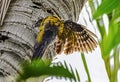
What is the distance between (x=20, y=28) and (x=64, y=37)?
0.19m

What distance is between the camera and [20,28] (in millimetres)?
1162

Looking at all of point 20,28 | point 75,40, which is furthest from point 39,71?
point 20,28

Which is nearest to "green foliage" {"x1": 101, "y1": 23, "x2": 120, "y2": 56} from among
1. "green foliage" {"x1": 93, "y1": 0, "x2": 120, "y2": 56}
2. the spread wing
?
"green foliage" {"x1": 93, "y1": 0, "x2": 120, "y2": 56}

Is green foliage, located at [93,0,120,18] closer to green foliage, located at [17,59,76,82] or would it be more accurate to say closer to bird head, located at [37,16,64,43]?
green foliage, located at [17,59,76,82]

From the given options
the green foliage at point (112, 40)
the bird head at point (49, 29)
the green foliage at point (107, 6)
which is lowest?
the bird head at point (49, 29)

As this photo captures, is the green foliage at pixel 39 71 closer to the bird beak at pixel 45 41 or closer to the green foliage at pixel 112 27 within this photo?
the green foliage at pixel 112 27

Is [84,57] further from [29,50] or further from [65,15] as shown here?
[65,15]

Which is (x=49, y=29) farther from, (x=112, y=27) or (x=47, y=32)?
(x=112, y=27)

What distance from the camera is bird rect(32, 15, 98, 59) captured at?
3.32 ft

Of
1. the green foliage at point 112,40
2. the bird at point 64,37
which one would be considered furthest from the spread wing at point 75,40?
the green foliage at point 112,40

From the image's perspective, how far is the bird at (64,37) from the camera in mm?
1011

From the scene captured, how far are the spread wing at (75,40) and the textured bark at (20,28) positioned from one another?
0.12m

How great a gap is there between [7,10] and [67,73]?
35.7 inches

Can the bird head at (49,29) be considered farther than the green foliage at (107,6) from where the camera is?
Yes
